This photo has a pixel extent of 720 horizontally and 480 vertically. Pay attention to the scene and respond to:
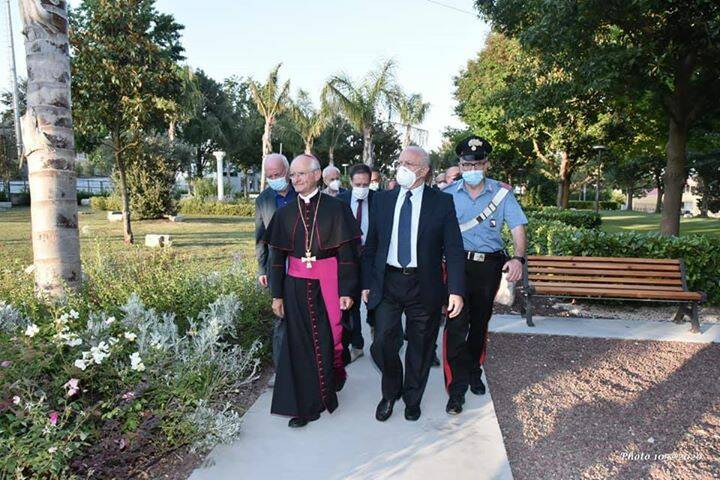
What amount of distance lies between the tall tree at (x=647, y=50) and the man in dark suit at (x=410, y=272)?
6.95m

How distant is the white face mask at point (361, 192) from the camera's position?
18.6 ft

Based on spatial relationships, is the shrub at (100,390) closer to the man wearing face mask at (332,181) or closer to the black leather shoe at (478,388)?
the black leather shoe at (478,388)

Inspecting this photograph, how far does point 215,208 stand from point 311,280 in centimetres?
2674

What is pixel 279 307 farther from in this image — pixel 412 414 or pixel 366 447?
pixel 412 414

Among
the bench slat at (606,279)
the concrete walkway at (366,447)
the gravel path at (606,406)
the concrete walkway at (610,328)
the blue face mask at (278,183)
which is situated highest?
the blue face mask at (278,183)

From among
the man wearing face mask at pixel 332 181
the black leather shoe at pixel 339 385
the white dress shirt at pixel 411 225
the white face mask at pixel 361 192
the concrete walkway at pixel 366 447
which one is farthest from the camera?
the man wearing face mask at pixel 332 181

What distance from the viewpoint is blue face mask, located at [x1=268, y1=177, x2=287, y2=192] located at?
4715mm

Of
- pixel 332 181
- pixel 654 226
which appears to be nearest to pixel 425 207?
pixel 332 181

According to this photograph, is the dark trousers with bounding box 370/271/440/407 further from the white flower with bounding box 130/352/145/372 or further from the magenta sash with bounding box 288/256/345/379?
the white flower with bounding box 130/352/145/372

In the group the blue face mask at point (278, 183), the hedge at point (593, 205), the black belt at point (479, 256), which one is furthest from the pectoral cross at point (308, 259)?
the hedge at point (593, 205)

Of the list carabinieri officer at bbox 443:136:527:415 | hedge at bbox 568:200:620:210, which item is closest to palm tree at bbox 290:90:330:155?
carabinieri officer at bbox 443:136:527:415

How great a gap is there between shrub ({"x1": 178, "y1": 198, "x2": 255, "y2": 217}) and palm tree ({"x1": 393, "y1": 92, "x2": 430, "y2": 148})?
9975mm

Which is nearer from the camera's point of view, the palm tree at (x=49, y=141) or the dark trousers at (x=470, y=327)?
the dark trousers at (x=470, y=327)

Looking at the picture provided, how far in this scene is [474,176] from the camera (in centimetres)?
422
